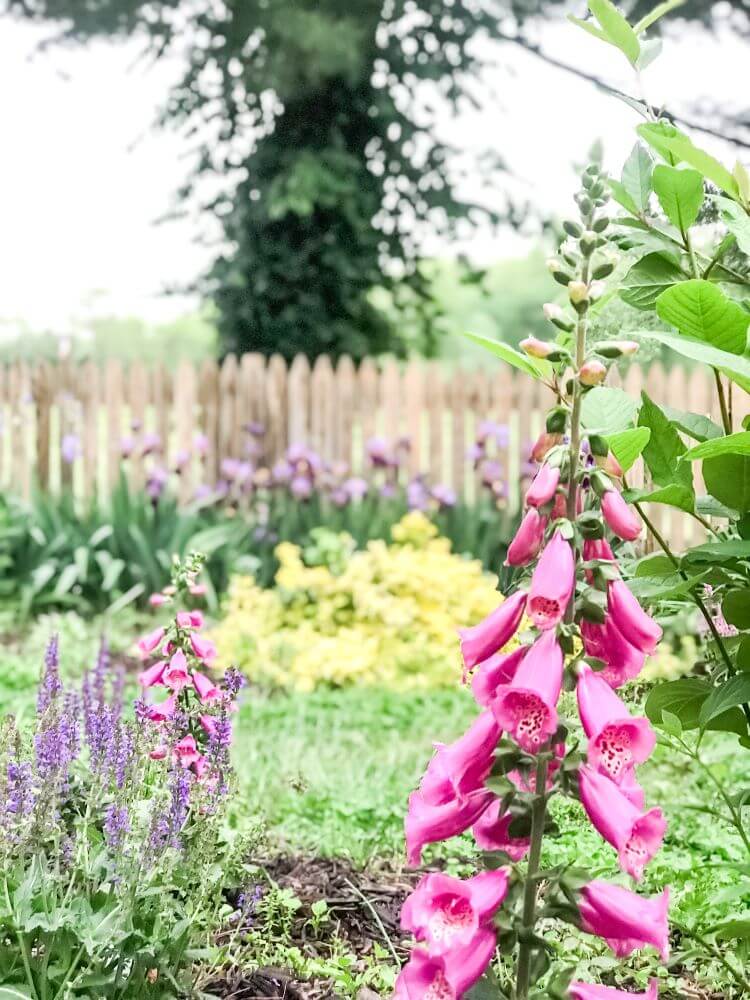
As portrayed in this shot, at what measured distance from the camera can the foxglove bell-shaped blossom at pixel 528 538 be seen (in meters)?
1.54

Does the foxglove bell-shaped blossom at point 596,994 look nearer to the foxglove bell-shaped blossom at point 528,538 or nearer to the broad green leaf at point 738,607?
the foxglove bell-shaped blossom at point 528,538

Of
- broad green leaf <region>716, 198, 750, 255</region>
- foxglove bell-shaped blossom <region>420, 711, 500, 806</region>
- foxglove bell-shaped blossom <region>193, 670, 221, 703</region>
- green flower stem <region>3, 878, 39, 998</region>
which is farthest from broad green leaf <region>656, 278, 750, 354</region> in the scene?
green flower stem <region>3, 878, 39, 998</region>

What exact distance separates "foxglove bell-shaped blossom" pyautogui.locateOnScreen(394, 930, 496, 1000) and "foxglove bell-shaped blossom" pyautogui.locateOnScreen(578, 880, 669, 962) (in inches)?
5.4

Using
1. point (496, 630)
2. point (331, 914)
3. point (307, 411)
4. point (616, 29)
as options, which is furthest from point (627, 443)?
point (307, 411)

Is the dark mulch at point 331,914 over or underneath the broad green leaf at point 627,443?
underneath

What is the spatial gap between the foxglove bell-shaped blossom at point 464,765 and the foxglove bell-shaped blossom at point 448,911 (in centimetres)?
11

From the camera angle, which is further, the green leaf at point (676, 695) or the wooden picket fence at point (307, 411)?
the wooden picket fence at point (307, 411)

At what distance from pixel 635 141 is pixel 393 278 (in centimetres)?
1041

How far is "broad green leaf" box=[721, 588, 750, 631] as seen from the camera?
6.67ft

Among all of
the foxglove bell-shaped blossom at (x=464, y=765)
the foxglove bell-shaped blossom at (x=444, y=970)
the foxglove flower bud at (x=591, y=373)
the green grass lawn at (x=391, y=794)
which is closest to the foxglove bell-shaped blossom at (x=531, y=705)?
the foxglove bell-shaped blossom at (x=464, y=765)

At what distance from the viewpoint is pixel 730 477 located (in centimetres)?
198

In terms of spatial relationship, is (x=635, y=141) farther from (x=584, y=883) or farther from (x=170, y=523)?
(x=170, y=523)

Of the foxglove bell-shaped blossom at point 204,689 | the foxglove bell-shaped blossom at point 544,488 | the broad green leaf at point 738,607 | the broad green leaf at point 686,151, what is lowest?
the foxglove bell-shaped blossom at point 204,689

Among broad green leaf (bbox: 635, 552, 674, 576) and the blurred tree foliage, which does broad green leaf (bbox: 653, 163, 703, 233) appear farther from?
the blurred tree foliage
